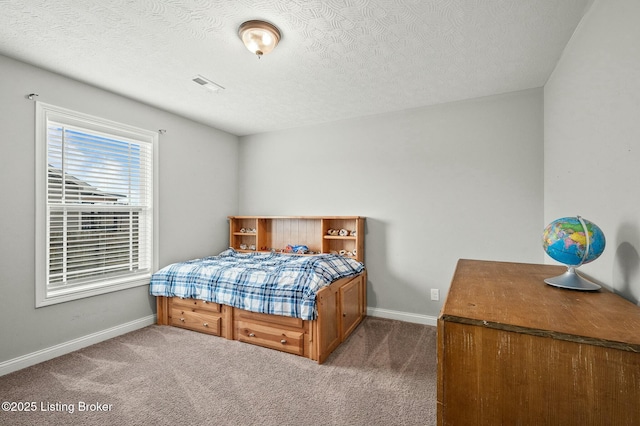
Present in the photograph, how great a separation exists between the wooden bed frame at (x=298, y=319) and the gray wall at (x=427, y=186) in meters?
0.21

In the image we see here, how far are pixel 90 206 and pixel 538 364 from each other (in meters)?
3.38

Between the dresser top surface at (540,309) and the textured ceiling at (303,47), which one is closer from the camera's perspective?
the dresser top surface at (540,309)

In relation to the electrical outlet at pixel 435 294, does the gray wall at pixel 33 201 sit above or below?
above

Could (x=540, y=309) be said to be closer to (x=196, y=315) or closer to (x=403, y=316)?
(x=403, y=316)

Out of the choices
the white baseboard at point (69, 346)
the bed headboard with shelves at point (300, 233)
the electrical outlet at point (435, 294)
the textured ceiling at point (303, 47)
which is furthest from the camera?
the bed headboard with shelves at point (300, 233)

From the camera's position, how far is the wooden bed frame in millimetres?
2455

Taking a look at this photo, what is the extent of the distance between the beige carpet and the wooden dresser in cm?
111

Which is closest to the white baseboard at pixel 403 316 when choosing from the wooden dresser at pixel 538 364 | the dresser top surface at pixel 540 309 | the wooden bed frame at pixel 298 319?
the wooden bed frame at pixel 298 319

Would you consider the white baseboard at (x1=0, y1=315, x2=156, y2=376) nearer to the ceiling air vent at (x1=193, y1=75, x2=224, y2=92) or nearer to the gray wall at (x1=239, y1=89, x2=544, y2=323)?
the gray wall at (x1=239, y1=89, x2=544, y2=323)

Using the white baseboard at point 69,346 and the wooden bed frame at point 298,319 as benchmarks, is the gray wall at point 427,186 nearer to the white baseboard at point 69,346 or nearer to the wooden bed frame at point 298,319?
the wooden bed frame at point 298,319

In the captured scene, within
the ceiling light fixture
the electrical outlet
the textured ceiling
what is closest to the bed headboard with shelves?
the electrical outlet

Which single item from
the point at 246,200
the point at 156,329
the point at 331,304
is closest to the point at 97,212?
the point at 156,329

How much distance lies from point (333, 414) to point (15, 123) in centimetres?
315

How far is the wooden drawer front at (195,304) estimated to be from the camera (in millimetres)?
2875
